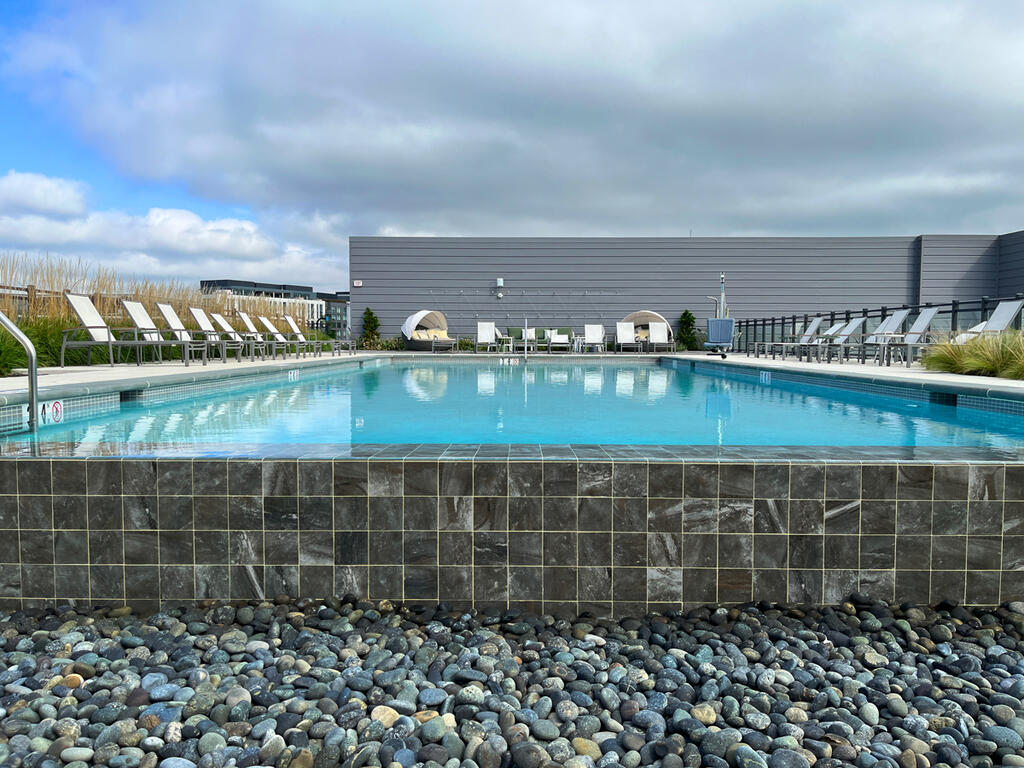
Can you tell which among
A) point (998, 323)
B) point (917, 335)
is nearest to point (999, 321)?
point (998, 323)

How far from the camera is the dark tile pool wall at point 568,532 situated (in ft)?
7.14

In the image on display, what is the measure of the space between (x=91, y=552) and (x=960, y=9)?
1036cm

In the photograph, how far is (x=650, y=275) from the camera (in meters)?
21.8

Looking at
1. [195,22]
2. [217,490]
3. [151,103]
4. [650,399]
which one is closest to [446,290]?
[151,103]

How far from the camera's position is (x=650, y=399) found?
22.7 feet

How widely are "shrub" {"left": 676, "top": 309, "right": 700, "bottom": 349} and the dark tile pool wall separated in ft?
60.6

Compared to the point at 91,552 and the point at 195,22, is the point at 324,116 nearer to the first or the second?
the point at 195,22

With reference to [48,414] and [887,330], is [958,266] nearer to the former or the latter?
[887,330]

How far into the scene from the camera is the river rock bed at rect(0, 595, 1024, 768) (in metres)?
1.49

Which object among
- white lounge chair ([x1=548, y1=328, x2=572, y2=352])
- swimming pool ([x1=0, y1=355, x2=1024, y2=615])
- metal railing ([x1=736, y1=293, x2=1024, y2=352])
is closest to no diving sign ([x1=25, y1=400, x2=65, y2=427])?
swimming pool ([x1=0, y1=355, x2=1024, y2=615])

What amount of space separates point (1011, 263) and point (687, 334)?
35.3ft

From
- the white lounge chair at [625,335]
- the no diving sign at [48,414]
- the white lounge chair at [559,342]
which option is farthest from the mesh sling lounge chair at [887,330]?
the no diving sign at [48,414]

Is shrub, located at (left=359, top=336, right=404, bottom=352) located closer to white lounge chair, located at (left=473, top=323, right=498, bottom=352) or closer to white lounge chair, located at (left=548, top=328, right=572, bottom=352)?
white lounge chair, located at (left=473, top=323, right=498, bottom=352)

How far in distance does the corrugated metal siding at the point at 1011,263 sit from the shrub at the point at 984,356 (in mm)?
15349
